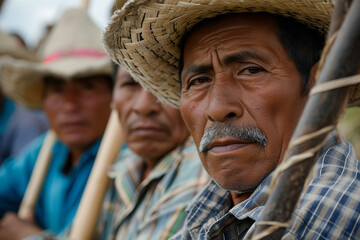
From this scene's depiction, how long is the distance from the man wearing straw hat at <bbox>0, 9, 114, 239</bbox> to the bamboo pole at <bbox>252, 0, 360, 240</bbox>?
291 cm

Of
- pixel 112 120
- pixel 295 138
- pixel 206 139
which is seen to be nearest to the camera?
pixel 295 138

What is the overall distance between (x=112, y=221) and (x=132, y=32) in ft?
5.52

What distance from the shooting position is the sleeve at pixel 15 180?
441 centimetres

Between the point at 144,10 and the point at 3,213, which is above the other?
the point at 144,10

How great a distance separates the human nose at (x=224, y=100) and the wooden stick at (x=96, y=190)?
1748mm

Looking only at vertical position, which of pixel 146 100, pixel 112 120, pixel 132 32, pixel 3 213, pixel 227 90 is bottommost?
pixel 3 213

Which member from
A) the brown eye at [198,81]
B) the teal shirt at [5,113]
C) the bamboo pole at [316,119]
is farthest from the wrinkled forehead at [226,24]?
the teal shirt at [5,113]

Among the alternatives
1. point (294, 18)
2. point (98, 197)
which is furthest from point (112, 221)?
point (294, 18)

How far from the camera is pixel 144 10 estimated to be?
5.52ft

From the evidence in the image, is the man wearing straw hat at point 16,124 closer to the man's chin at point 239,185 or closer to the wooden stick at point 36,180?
the wooden stick at point 36,180

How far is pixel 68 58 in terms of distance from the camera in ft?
13.8

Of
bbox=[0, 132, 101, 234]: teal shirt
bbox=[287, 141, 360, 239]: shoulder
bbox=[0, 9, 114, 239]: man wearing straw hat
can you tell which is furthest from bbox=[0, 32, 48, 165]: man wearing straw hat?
bbox=[287, 141, 360, 239]: shoulder

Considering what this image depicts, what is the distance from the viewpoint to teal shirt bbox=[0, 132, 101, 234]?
3885mm

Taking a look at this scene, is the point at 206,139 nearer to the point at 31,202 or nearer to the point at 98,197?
the point at 98,197
